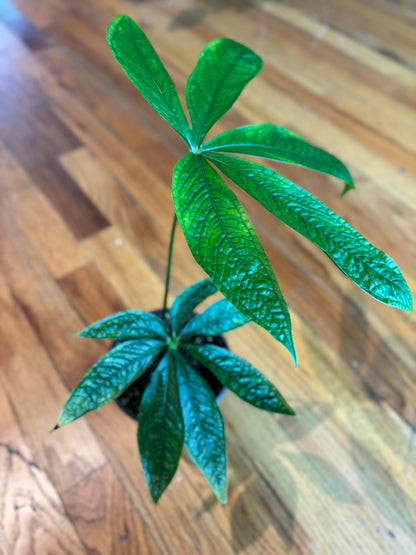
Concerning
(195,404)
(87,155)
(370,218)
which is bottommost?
(87,155)

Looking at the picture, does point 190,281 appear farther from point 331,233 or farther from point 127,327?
point 331,233

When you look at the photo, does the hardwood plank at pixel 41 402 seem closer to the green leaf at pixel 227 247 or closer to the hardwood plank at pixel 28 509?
the hardwood plank at pixel 28 509

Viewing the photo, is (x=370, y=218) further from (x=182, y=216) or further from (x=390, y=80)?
(x=182, y=216)

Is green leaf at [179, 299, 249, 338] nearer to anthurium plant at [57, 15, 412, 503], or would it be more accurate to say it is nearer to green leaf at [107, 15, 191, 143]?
anthurium plant at [57, 15, 412, 503]

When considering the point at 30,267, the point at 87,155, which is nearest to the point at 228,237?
the point at 30,267

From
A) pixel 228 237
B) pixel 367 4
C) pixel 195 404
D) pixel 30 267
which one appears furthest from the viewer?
pixel 367 4

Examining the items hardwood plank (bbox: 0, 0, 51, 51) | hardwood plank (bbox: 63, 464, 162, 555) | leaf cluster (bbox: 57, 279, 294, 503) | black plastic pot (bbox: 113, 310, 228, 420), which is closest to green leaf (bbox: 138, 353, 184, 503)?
leaf cluster (bbox: 57, 279, 294, 503)
